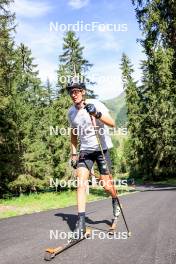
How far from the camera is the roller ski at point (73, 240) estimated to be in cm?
486

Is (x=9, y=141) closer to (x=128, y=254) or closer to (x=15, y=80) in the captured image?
(x=15, y=80)

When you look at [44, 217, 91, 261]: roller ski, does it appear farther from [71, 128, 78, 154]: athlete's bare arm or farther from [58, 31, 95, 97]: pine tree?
[58, 31, 95, 97]: pine tree

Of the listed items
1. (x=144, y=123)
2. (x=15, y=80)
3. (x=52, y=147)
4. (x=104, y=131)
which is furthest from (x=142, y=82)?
(x=104, y=131)

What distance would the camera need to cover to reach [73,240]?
5.64 m

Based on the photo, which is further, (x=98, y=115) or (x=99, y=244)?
(x=98, y=115)

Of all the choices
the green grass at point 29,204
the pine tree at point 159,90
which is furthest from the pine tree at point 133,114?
the green grass at point 29,204

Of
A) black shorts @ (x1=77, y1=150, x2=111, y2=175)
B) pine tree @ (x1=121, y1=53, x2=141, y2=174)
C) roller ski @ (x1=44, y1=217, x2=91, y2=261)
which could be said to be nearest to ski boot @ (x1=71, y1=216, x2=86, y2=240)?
roller ski @ (x1=44, y1=217, x2=91, y2=261)

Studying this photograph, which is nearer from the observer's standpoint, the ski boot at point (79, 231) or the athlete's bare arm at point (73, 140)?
the ski boot at point (79, 231)

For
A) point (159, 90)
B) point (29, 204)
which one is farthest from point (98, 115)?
point (159, 90)

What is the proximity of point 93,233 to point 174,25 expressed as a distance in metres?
19.3

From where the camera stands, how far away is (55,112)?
4134 centimetres

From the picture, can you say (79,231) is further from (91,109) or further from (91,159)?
(91,109)

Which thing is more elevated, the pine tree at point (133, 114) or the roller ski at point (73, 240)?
the pine tree at point (133, 114)

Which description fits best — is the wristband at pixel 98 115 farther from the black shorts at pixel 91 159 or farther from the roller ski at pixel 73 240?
the roller ski at pixel 73 240
